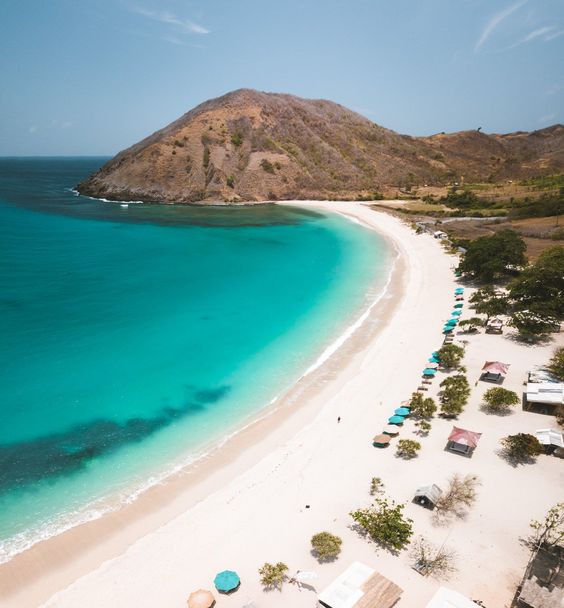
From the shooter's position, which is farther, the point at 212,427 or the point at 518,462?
the point at 212,427

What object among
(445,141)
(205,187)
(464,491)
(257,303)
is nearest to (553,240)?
(257,303)

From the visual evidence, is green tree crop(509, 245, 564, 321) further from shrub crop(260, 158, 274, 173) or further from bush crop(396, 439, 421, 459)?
shrub crop(260, 158, 274, 173)

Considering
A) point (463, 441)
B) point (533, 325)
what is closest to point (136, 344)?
point (463, 441)

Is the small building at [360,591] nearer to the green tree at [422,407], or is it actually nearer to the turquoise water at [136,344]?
the turquoise water at [136,344]

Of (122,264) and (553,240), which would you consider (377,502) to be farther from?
(553,240)

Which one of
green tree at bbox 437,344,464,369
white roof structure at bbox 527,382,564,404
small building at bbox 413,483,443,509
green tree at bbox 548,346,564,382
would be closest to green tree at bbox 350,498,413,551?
small building at bbox 413,483,443,509

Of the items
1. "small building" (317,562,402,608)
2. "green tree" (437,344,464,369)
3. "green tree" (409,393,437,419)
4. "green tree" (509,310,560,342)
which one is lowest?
"small building" (317,562,402,608)

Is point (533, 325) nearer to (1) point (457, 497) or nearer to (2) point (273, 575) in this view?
(1) point (457, 497)
